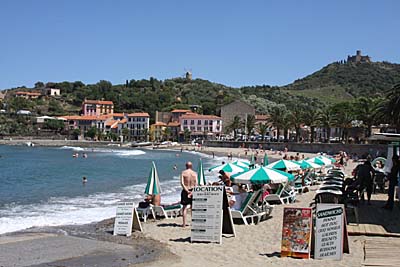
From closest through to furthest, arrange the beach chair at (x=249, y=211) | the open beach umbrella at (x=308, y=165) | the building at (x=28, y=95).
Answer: the beach chair at (x=249, y=211) < the open beach umbrella at (x=308, y=165) < the building at (x=28, y=95)

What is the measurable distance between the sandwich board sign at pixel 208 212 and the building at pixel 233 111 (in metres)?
107

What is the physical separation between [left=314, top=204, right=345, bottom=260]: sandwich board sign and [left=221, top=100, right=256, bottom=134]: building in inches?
4268

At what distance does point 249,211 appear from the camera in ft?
42.5

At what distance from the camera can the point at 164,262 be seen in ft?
29.9

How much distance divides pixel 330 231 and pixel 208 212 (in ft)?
8.38

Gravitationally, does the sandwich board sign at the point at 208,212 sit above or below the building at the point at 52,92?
below

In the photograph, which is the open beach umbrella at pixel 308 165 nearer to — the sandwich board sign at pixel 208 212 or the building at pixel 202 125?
the sandwich board sign at pixel 208 212

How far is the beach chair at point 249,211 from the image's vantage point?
12.7 metres

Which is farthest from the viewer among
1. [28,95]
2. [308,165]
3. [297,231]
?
[28,95]

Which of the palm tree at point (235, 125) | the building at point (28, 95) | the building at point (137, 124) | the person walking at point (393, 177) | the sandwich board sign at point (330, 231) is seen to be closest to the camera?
the sandwich board sign at point (330, 231)

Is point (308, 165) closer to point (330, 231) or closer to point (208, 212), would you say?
point (208, 212)

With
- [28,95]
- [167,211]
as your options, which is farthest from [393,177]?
[28,95]

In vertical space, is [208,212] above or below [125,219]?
above

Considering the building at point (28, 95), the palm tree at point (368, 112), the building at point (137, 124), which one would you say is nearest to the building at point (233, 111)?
the building at point (137, 124)
